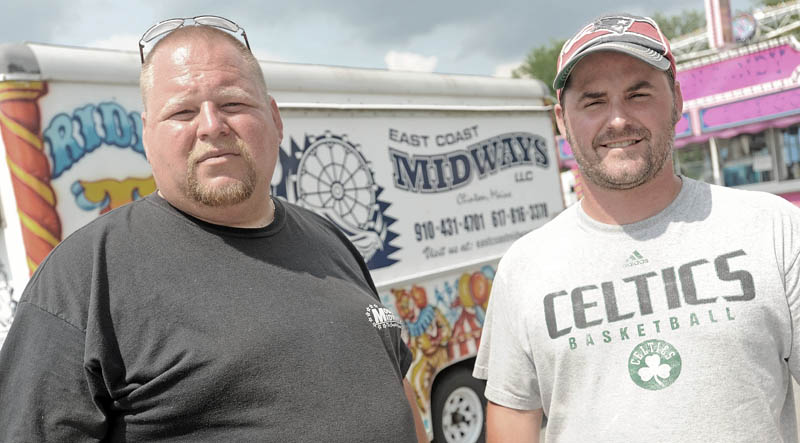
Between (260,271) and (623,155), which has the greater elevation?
(623,155)

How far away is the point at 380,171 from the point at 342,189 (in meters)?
0.37

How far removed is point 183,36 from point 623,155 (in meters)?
1.27

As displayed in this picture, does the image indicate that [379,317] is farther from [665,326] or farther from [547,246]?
[665,326]

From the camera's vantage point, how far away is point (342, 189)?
420cm

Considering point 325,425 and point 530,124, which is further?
point 530,124

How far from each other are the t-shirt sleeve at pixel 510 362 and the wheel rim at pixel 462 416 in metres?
3.00

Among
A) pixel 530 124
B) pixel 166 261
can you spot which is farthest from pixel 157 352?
pixel 530 124

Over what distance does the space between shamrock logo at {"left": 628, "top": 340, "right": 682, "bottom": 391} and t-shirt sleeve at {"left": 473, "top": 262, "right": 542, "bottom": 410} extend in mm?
296

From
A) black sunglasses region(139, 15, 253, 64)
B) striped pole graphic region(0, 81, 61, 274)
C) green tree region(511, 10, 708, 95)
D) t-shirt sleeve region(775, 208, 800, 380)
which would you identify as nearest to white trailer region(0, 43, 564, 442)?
striped pole graphic region(0, 81, 61, 274)

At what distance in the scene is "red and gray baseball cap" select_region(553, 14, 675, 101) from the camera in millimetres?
1797

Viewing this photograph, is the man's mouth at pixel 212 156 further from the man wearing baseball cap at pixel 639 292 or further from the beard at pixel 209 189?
the man wearing baseball cap at pixel 639 292

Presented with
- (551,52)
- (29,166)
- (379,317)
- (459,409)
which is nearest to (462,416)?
(459,409)

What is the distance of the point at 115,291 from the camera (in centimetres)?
164

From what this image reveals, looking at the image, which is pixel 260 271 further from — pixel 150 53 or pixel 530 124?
pixel 530 124
